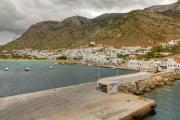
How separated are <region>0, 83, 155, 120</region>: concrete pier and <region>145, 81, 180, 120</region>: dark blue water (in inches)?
93.4

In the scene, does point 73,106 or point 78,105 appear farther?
point 78,105

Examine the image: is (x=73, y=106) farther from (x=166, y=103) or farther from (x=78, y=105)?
(x=166, y=103)

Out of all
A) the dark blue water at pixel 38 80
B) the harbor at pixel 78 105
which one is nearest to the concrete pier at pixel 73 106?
the harbor at pixel 78 105

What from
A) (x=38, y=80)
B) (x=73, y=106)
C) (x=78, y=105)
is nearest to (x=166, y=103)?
(x=78, y=105)

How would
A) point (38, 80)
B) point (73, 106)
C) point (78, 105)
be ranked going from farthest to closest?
point (38, 80) → point (78, 105) → point (73, 106)

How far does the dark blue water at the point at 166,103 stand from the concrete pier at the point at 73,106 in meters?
2.37

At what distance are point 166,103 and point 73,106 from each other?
909 inches

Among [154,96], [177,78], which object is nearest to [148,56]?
[177,78]

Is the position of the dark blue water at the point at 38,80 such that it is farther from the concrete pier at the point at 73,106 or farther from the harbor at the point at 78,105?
the concrete pier at the point at 73,106

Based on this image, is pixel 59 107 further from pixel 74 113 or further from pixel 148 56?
pixel 148 56

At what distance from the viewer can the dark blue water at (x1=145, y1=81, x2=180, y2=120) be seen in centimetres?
4572

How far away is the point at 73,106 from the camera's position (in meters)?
44.7

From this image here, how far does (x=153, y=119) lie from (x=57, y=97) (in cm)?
1944

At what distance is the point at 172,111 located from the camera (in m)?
49.0
